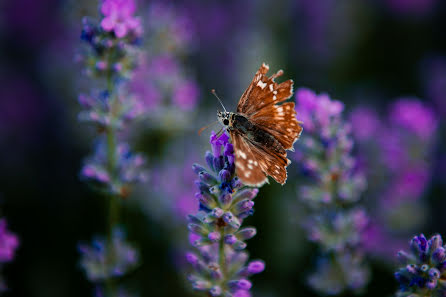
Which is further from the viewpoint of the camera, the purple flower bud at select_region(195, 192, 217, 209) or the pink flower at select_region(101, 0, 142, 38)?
the pink flower at select_region(101, 0, 142, 38)

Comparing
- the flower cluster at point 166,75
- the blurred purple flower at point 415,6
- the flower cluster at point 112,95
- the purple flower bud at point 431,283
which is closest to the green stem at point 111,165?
the flower cluster at point 112,95

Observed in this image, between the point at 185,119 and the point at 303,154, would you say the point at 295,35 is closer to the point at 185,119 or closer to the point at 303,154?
the point at 185,119

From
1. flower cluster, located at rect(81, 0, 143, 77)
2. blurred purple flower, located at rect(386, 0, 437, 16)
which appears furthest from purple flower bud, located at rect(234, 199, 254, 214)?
blurred purple flower, located at rect(386, 0, 437, 16)

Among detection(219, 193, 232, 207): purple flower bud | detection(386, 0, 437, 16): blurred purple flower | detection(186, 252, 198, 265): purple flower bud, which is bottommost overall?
detection(186, 252, 198, 265): purple flower bud

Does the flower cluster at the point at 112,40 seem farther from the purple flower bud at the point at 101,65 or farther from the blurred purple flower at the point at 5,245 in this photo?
the blurred purple flower at the point at 5,245

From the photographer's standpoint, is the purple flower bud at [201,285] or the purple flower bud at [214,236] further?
the purple flower bud at [201,285]

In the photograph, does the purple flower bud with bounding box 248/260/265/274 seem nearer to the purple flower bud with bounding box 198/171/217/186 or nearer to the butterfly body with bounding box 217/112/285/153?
the purple flower bud with bounding box 198/171/217/186

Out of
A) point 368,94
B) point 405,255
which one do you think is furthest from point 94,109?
point 368,94

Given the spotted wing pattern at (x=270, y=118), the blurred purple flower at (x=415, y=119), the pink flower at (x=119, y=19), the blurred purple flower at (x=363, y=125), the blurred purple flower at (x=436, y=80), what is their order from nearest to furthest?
the spotted wing pattern at (x=270, y=118)
the pink flower at (x=119, y=19)
the blurred purple flower at (x=415, y=119)
the blurred purple flower at (x=363, y=125)
the blurred purple flower at (x=436, y=80)
